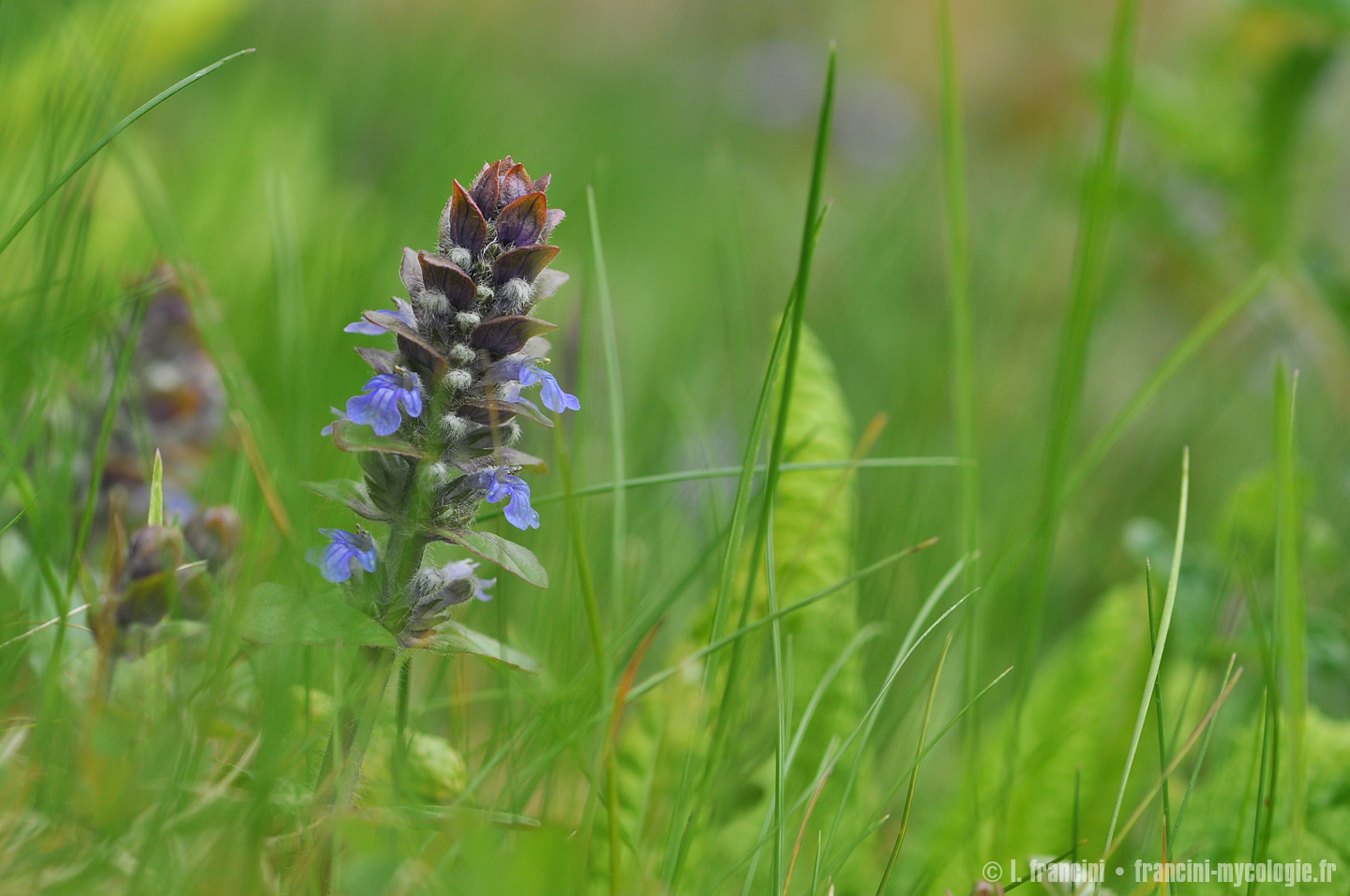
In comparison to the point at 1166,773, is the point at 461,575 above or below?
above

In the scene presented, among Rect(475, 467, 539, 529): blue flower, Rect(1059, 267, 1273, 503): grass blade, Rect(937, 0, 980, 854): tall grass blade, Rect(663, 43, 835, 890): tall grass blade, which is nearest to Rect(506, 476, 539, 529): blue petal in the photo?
Rect(475, 467, 539, 529): blue flower

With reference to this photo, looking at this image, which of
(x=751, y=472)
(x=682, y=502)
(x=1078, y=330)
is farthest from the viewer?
(x=682, y=502)

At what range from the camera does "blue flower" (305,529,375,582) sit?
18.8 inches

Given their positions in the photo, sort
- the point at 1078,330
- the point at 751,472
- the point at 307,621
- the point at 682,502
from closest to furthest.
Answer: the point at 307,621 < the point at 751,472 < the point at 1078,330 < the point at 682,502

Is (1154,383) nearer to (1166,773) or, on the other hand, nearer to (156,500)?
(1166,773)

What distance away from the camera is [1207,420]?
63.6 inches

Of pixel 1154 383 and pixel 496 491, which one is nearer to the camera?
pixel 496 491

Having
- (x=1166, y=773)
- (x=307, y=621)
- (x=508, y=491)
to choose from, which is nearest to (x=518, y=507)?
(x=508, y=491)

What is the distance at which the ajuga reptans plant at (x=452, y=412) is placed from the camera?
50 centimetres

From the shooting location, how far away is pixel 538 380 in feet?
1.63

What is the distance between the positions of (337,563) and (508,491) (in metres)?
0.09

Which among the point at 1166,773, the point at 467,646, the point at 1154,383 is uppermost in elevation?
the point at 1154,383

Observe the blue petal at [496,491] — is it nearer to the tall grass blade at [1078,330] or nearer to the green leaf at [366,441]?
the green leaf at [366,441]

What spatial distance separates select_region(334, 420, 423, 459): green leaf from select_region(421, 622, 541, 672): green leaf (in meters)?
0.09
